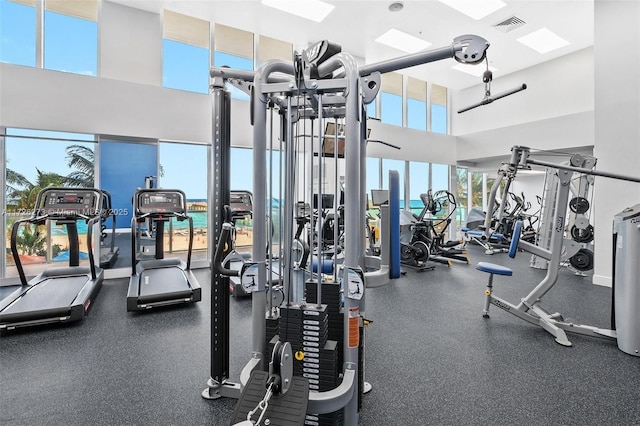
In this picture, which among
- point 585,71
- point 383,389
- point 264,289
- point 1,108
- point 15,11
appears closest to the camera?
point 264,289

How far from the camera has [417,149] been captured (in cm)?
901

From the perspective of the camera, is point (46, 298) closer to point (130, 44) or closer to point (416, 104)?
point (130, 44)

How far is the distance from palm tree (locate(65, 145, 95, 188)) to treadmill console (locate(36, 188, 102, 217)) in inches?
46.7

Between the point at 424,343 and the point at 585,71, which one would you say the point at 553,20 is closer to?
the point at 585,71

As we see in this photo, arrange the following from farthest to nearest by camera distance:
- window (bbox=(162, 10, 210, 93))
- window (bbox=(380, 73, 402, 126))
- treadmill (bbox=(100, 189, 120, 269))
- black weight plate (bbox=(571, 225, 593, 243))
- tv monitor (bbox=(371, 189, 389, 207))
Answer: window (bbox=(380, 73, 402, 126)) < window (bbox=(162, 10, 210, 93)) < black weight plate (bbox=(571, 225, 593, 243)) < treadmill (bbox=(100, 189, 120, 269)) < tv monitor (bbox=(371, 189, 389, 207))

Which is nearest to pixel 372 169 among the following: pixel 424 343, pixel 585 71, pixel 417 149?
pixel 417 149

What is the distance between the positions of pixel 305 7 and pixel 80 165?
462 cm

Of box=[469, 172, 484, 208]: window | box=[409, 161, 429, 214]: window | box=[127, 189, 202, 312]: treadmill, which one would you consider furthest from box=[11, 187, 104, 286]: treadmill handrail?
box=[469, 172, 484, 208]: window

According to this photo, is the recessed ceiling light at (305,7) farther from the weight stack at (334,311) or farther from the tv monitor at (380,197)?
the weight stack at (334,311)

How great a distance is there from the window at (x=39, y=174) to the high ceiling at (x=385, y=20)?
101 inches

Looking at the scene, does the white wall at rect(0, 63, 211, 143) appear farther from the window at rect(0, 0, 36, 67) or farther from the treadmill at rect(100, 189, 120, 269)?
the treadmill at rect(100, 189, 120, 269)

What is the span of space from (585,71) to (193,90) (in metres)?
9.02

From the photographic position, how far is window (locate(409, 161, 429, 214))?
9.21 metres

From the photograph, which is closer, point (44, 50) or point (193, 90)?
point (44, 50)
